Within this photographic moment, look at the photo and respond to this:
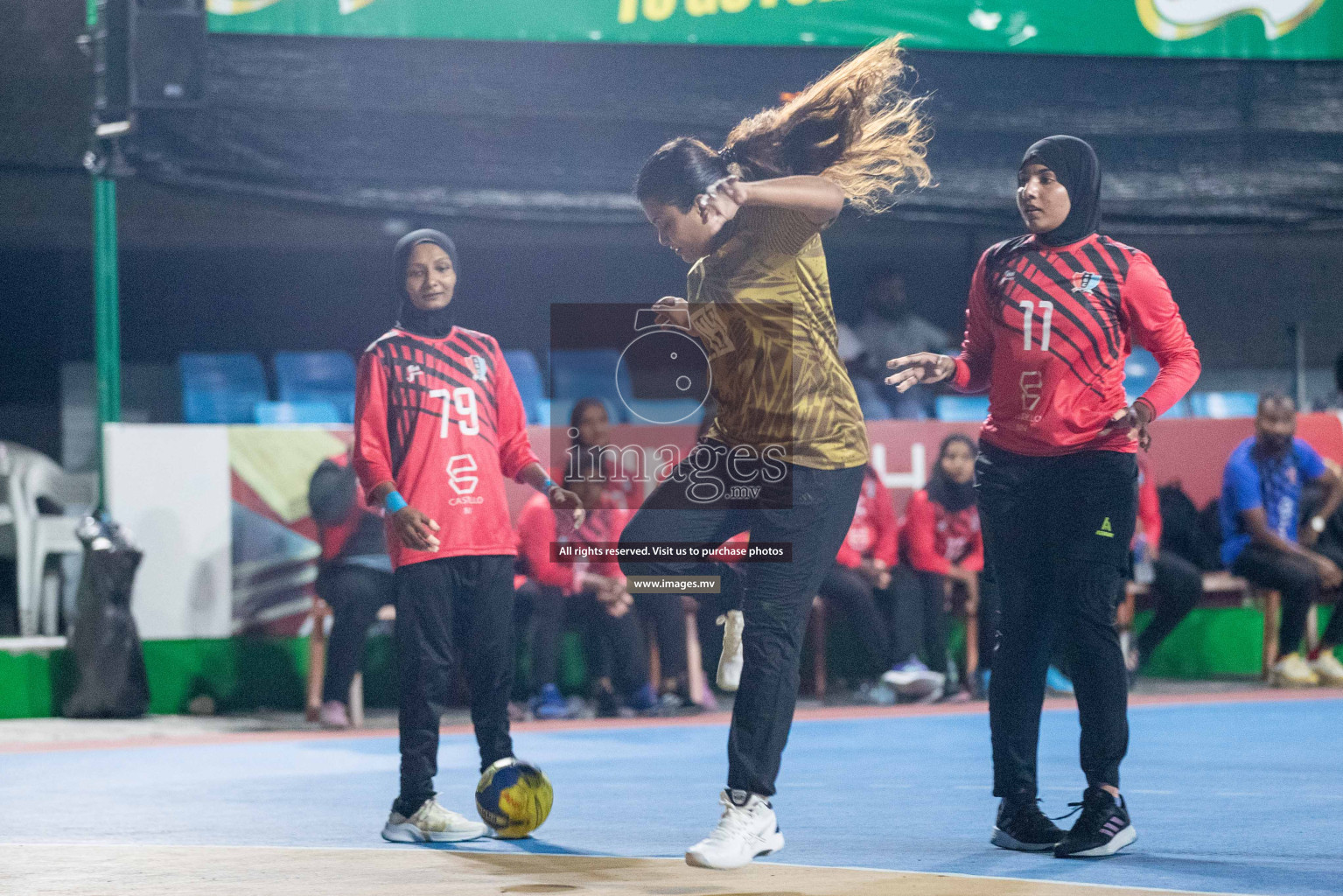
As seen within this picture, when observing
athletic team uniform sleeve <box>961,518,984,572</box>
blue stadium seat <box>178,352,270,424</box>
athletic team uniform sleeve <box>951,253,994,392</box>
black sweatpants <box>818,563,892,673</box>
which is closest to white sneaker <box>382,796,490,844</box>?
athletic team uniform sleeve <box>951,253,994,392</box>

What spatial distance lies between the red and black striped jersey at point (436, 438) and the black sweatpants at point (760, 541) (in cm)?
85

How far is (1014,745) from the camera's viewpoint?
174 inches

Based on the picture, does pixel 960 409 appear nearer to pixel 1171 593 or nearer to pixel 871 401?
pixel 871 401

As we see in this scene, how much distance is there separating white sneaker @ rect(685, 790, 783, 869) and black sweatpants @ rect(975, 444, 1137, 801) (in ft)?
2.47

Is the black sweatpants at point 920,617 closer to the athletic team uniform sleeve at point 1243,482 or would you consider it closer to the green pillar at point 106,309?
the athletic team uniform sleeve at point 1243,482

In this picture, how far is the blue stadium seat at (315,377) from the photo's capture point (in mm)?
11766

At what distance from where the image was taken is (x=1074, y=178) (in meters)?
4.45

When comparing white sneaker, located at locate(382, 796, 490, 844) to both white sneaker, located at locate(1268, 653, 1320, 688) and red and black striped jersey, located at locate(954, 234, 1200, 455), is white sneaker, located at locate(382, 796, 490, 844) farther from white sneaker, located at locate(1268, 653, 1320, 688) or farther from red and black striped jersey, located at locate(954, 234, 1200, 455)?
white sneaker, located at locate(1268, 653, 1320, 688)

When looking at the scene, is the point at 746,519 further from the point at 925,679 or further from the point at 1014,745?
the point at 925,679

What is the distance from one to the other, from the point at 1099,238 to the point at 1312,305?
11.2 metres

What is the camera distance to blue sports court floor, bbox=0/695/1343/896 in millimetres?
4262

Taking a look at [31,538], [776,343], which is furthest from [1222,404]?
[776,343]

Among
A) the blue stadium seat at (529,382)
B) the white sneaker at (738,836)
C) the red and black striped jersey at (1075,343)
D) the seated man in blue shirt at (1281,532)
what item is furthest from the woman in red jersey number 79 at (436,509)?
the seated man in blue shirt at (1281,532)

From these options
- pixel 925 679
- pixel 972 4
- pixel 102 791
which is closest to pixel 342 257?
pixel 972 4
